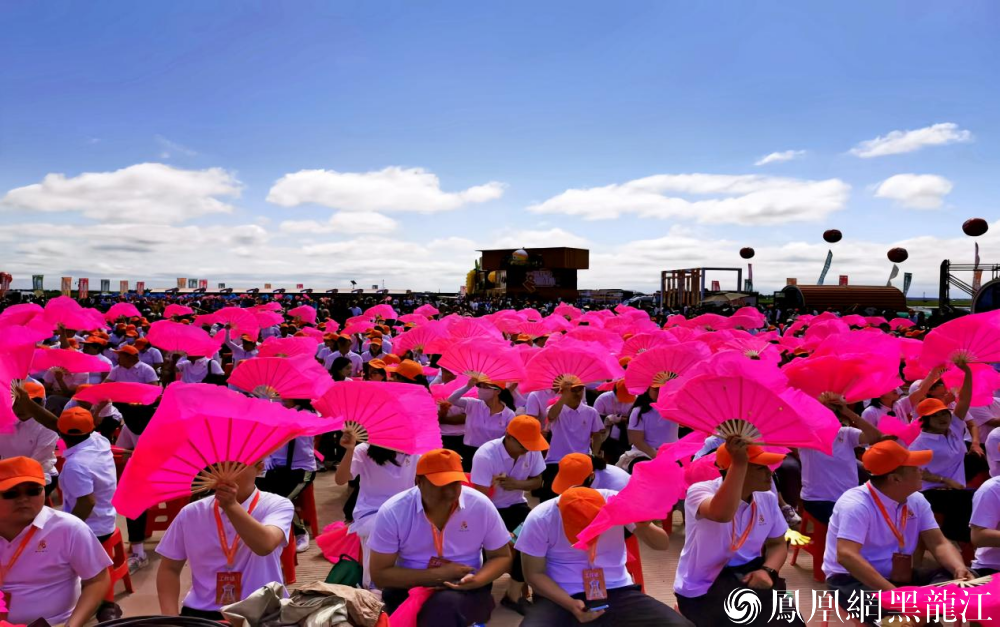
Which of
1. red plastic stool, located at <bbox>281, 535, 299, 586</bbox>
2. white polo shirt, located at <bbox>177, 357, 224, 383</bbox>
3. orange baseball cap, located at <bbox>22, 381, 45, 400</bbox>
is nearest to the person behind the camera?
red plastic stool, located at <bbox>281, 535, 299, 586</bbox>

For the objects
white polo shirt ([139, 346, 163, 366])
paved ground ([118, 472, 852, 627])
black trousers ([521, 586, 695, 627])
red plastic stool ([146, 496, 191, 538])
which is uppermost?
white polo shirt ([139, 346, 163, 366])

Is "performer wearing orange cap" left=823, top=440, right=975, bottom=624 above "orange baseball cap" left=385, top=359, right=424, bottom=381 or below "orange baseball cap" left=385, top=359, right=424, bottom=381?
below

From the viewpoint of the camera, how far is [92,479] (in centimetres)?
410

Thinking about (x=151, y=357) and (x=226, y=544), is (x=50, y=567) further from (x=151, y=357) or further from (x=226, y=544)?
(x=151, y=357)

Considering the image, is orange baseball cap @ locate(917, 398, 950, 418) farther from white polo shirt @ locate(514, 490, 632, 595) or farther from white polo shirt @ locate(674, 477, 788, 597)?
white polo shirt @ locate(514, 490, 632, 595)

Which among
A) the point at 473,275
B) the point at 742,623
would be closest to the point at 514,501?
the point at 742,623

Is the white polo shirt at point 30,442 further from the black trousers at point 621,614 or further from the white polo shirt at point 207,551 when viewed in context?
the black trousers at point 621,614

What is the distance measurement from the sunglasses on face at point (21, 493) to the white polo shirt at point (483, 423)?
360 centimetres

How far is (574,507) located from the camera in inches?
127

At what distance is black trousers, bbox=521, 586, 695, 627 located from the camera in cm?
327

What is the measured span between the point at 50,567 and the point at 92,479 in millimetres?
1220

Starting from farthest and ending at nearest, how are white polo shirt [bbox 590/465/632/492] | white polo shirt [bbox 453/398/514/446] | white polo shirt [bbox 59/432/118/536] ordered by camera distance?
white polo shirt [bbox 453/398/514/446]
white polo shirt [bbox 590/465/632/492]
white polo shirt [bbox 59/432/118/536]

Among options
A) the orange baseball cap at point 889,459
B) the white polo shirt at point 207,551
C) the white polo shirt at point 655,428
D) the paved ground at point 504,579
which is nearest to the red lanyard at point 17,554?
the white polo shirt at point 207,551

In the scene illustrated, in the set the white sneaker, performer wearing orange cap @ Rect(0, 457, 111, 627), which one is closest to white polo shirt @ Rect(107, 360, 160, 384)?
the white sneaker
